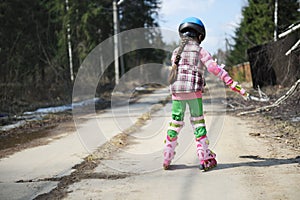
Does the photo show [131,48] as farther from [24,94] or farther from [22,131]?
[22,131]

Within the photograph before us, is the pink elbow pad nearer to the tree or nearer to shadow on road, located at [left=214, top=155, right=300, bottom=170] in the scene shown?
shadow on road, located at [left=214, top=155, right=300, bottom=170]

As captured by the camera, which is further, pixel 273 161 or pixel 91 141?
pixel 91 141

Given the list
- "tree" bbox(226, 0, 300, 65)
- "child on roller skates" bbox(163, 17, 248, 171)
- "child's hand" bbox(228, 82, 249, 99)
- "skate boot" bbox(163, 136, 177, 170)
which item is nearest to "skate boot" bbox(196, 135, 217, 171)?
"child on roller skates" bbox(163, 17, 248, 171)

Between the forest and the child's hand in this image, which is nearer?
the child's hand

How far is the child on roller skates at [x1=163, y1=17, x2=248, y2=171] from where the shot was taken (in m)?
4.16

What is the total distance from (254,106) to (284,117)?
2.36 metres

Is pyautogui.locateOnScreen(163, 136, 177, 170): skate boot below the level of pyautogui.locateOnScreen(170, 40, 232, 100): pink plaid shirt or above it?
below

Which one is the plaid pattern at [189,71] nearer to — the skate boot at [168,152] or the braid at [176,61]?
the braid at [176,61]

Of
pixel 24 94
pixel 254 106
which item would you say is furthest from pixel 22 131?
pixel 24 94

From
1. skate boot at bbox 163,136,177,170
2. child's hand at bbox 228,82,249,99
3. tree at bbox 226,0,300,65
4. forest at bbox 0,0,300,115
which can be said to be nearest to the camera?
child's hand at bbox 228,82,249,99

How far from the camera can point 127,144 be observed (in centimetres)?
605

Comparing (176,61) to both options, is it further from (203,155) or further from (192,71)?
(203,155)

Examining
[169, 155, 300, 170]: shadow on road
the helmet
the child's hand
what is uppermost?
the helmet

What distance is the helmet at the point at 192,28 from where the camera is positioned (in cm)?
416
